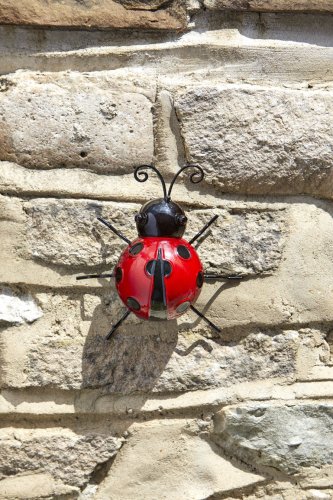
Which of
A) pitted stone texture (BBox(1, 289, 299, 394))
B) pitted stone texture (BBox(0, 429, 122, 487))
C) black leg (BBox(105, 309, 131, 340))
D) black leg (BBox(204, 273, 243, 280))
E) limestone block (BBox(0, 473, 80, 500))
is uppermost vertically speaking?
black leg (BBox(204, 273, 243, 280))

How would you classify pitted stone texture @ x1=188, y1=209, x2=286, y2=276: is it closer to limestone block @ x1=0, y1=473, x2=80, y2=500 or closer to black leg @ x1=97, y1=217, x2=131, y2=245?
black leg @ x1=97, y1=217, x2=131, y2=245

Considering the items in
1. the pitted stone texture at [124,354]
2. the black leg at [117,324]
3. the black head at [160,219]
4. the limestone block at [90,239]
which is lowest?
the pitted stone texture at [124,354]

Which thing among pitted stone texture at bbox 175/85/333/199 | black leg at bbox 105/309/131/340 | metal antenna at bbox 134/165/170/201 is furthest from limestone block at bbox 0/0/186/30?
black leg at bbox 105/309/131/340

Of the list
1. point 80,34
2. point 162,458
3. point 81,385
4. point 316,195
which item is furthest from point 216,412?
point 80,34

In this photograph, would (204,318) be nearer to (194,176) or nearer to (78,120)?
(194,176)

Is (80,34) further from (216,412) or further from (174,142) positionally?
(216,412)

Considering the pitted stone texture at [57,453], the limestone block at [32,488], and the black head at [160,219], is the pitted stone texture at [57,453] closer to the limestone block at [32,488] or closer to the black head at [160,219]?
the limestone block at [32,488]

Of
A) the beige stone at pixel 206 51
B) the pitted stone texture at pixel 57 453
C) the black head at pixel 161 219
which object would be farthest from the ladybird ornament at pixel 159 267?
the pitted stone texture at pixel 57 453

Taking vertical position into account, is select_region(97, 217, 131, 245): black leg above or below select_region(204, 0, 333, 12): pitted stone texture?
below
